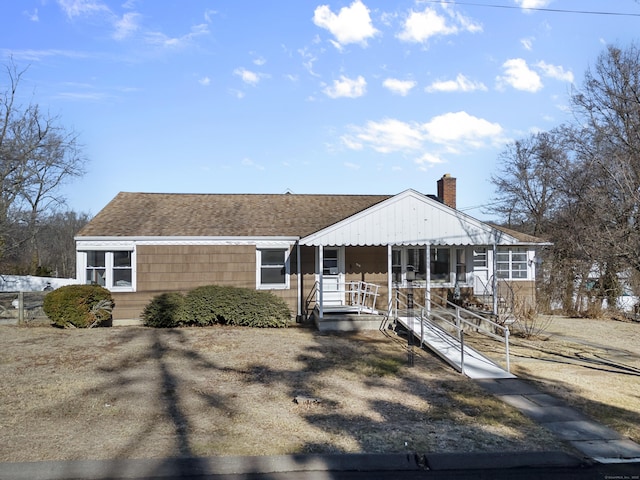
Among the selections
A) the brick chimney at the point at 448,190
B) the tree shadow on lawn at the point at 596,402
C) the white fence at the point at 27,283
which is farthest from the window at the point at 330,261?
the white fence at the point at 27,283

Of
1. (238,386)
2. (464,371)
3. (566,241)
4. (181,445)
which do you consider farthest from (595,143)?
(181,445)

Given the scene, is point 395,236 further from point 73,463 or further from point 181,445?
point 73,463

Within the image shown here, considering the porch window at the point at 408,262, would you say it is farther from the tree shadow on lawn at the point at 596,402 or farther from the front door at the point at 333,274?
the tree shadow on lawn at the point at 596,402

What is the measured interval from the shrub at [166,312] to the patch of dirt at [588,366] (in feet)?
28.2

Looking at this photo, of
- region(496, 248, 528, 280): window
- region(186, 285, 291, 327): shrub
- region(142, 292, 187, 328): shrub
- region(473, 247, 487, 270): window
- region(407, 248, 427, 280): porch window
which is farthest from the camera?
region(496, 248, 528, 280): window

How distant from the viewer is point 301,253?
17.3 meters

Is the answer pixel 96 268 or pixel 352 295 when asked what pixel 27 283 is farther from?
pixel 352 295

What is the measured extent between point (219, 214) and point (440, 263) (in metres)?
8.29

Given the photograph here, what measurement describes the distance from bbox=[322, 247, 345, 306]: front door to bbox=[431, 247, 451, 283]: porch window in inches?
128

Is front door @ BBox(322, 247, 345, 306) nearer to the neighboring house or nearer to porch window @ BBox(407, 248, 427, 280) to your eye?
the neighboring house

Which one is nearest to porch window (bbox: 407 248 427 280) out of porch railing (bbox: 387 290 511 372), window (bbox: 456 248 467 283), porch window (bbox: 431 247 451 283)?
porch window (bbox: 431 247 451 283)

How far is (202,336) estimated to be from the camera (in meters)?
13.9

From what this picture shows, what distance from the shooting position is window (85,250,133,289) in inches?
656


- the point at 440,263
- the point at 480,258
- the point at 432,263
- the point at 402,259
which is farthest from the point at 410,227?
the point at 480,258
